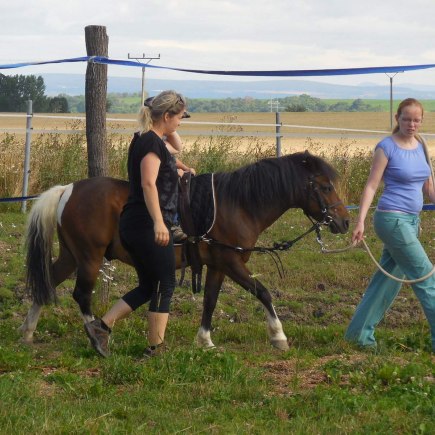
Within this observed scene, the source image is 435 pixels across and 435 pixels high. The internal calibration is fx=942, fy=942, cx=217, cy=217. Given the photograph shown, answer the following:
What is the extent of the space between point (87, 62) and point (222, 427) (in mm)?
4648

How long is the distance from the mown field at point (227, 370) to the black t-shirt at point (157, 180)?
0.98 meters

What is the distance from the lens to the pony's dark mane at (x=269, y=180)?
25.4ft

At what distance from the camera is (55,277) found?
798 centimetres

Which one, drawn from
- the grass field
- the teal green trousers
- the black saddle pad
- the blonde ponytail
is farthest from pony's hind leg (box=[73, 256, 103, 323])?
the teal green trousers

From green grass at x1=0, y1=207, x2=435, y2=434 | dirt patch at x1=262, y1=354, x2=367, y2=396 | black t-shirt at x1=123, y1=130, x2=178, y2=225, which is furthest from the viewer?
black t-shirt at x1=123, y1=130, x2=178, y2=225

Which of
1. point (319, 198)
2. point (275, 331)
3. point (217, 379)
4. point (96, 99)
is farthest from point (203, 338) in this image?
point (96, 99)

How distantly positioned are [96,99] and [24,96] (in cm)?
3859

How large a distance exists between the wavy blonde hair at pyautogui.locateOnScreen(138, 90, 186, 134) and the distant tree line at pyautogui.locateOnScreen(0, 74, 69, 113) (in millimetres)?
36403

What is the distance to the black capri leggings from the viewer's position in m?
6.44

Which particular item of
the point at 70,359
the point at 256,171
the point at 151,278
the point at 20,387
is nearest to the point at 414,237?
the point at 256,171

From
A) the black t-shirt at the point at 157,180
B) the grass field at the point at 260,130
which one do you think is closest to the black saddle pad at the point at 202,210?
the black t-shirt at the point at 157,180

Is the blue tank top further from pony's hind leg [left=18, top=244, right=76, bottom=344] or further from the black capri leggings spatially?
pony's hind leg [left=18, top=244, right=76, bottom=344]

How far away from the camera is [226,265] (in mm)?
7629

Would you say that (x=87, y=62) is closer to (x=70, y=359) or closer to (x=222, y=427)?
(x=70, y=359)
